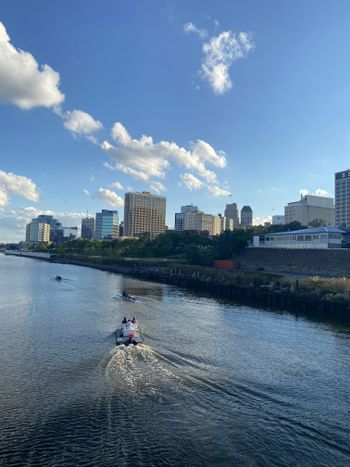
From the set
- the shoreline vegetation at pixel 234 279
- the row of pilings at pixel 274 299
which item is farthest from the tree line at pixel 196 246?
the row of pilings at pixel 274 299

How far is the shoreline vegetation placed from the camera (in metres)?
59.8

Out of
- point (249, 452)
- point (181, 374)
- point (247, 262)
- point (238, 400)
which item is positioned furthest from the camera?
point (247, 262)

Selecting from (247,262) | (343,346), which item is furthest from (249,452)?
(247,262)

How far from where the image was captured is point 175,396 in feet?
78.2

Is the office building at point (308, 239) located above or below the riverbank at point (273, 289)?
above

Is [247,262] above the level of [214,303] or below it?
above

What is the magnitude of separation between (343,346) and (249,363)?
1280cm

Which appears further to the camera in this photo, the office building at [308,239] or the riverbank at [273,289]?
the office building at [308,239]

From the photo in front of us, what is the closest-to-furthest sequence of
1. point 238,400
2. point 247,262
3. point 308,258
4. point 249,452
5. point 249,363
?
1. point 249,452
2. point 238,400
3. point 249,363
4. point 308,258
5. point 247,262

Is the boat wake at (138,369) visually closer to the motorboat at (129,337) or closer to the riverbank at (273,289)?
the motorboat at (129,337)

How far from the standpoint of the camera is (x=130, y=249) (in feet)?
634

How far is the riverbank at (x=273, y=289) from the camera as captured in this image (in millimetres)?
57688

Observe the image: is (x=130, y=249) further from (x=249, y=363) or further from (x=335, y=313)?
(x=249, y=363)

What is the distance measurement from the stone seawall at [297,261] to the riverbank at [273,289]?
42.1 feet
